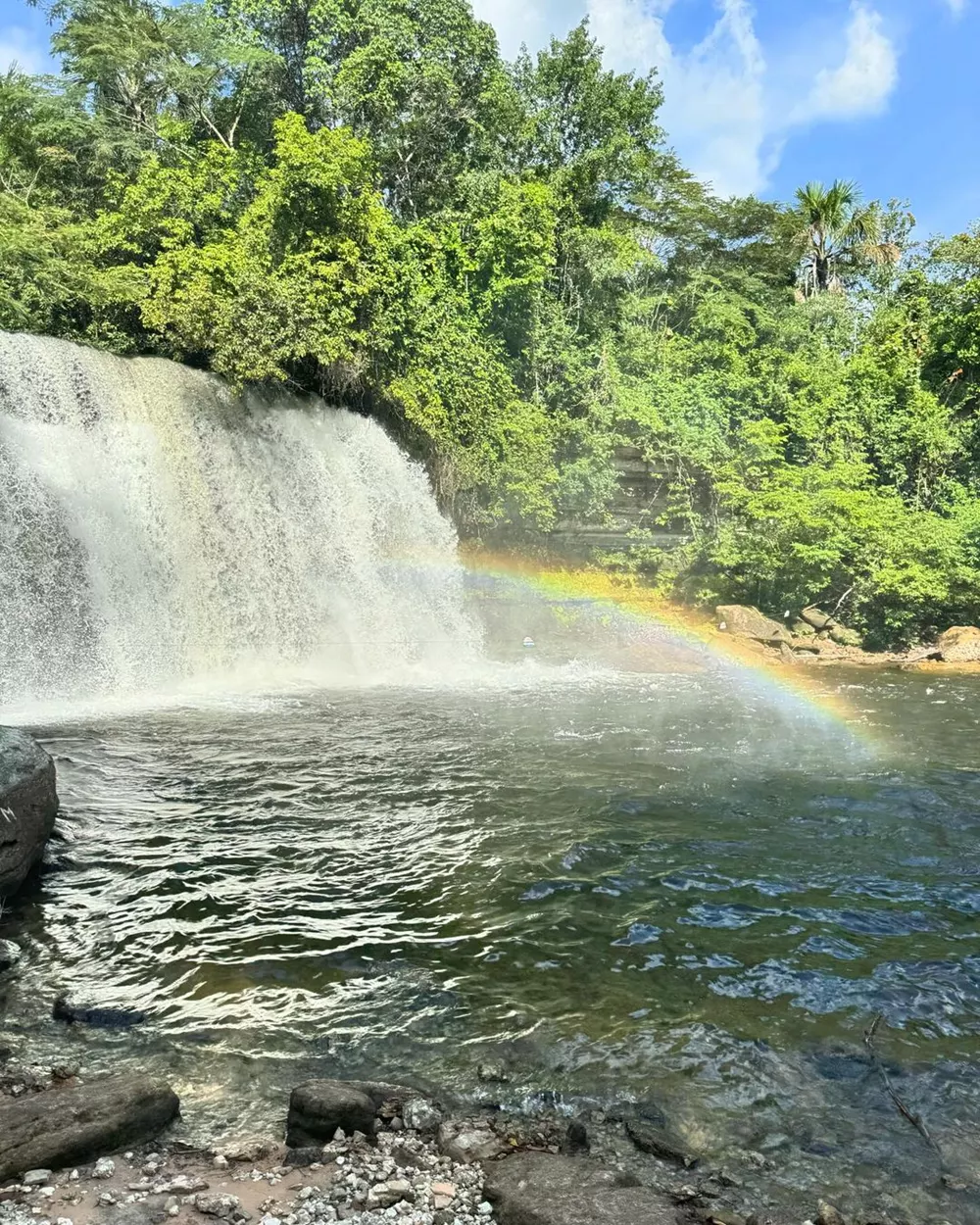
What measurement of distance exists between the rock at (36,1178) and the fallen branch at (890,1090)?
369 centimetres

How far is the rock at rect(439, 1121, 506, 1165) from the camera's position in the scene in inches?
151

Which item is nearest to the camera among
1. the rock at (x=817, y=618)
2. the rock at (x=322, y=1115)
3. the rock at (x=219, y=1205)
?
the rock at (x=219, y=1205)

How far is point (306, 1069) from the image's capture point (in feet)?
15.0

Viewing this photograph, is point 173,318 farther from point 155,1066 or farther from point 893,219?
point 893,219

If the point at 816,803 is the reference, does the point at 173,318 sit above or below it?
above

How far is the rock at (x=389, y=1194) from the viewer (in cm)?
342

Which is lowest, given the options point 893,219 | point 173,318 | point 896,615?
point 896,615

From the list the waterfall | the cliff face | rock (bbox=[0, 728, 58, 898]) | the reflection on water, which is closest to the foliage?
the cliff face

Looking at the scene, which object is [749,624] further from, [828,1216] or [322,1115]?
[322,1115]

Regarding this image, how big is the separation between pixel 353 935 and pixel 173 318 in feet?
57.4

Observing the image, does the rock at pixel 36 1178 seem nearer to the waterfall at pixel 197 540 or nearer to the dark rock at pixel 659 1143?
the dark rock at pixel 659 1143

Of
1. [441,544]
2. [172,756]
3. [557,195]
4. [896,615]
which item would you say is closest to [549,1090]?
[172,756]

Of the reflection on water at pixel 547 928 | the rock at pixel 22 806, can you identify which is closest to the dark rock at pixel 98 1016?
the reflection on water at pixel 547 928

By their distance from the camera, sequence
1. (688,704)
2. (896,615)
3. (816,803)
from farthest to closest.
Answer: (896,615) → (688,704) → (816,803)
